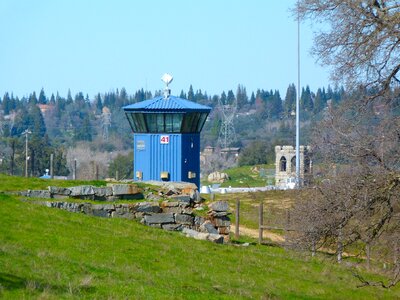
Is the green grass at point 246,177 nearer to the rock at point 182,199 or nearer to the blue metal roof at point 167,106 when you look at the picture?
the blue metal roof at point 167,106

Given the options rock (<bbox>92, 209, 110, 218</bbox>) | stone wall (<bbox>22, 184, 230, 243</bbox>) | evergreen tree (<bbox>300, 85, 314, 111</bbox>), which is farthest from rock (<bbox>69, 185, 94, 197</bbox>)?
evergreen tree (<bbox>300, 85, 314, 111</bbox>)

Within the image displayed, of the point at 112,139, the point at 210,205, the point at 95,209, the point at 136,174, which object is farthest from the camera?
the point at 112,139

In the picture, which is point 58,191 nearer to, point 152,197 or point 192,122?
point 152,197

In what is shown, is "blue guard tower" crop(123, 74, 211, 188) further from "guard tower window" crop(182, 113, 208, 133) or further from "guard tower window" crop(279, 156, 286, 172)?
"guard tower window" crop(279, 156, 286, 172)

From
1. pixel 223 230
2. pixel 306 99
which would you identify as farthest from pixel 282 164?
pixel 306 99

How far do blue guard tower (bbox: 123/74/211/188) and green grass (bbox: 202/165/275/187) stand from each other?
52430mm

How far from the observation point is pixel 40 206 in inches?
983

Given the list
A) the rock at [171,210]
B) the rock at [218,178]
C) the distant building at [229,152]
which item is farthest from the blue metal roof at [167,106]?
the distant building at [229,152]

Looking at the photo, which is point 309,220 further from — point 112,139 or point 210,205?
point 112,139

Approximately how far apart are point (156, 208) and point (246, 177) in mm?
82447

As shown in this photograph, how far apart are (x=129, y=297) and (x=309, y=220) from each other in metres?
5.57

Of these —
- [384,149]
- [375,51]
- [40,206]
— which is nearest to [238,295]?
[384,149]

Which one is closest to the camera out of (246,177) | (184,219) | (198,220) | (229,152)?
(184,219)

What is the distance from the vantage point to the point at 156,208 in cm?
2823
